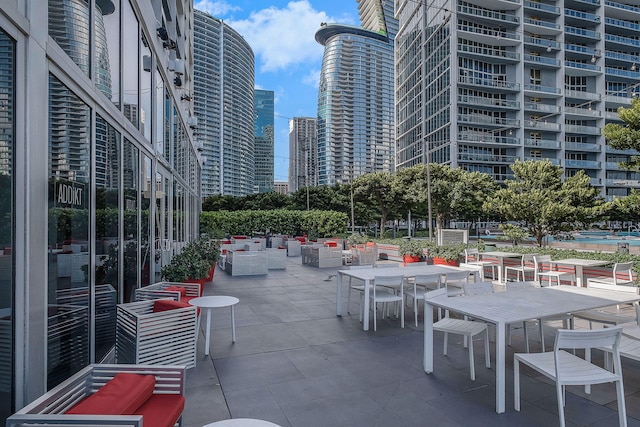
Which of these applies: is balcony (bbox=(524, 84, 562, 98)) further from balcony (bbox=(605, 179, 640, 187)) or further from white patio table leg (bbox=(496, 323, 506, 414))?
white patio table leg (bbox=(496, 323, 506, 414))

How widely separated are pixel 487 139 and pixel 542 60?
12742mm

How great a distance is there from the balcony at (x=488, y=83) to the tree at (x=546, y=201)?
33513 millimetres

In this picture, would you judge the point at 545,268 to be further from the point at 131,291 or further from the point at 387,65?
the point at 387,65

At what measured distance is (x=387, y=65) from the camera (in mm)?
72125

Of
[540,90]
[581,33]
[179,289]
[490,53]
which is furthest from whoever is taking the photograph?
[581,33]

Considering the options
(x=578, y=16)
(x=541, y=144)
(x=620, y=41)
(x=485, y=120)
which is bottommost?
(x=541, y=144)

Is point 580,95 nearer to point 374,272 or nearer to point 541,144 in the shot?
point 541,144

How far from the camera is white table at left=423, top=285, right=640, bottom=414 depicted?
3439 millimetres

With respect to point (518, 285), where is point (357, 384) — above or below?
below

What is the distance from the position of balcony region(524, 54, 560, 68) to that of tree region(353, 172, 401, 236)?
31790 mm

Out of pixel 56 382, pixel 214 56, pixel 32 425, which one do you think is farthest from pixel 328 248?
pixel 214 56

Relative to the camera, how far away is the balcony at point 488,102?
45562mm

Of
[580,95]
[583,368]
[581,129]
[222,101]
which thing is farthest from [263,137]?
[580,95]

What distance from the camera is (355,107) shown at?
59.9 metres
